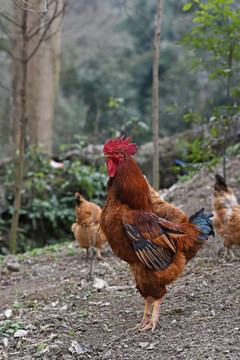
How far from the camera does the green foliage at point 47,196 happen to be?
30.9ft

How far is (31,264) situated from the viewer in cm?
651

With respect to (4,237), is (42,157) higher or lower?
higher

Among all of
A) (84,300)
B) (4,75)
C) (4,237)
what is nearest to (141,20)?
(4,75)

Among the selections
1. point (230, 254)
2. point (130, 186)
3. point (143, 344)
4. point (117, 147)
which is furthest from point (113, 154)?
point (230, 254)

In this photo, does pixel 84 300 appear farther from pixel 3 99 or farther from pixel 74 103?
pixel 74 103

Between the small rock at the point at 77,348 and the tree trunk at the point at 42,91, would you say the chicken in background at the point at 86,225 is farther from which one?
the tree trunk at the point at 42,91

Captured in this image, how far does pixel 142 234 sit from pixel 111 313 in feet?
3.81

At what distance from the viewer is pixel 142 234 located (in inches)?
138

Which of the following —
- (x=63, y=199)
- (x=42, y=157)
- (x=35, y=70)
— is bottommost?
(x=63, y=199)

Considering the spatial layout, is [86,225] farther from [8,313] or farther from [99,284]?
[8,313]

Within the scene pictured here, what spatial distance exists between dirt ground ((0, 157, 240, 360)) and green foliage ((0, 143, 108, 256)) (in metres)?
3.36

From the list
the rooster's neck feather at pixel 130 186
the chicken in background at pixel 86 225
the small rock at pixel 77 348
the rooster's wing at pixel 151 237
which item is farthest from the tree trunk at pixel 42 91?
the small rock at pixel 77 348

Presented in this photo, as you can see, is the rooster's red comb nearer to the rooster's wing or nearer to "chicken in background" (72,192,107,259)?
the rooster's wing

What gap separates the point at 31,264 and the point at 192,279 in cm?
303
